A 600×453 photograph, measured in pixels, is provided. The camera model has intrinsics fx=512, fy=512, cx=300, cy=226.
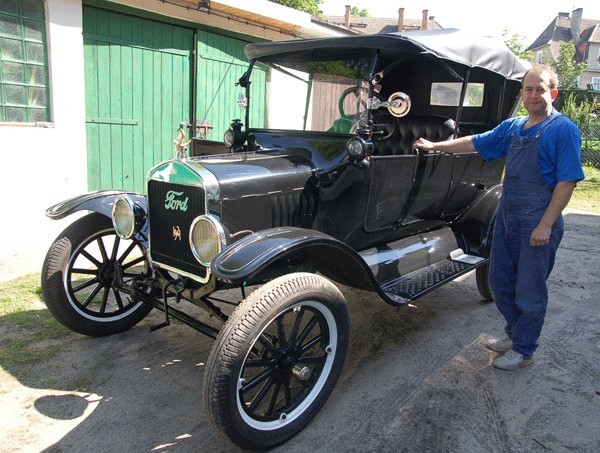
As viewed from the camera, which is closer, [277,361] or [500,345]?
[277,361]

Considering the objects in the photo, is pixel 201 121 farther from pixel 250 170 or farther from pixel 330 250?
pixel 330 250

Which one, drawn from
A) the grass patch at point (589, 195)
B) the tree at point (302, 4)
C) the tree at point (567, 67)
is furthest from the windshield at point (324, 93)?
the tree at point (567, 67)

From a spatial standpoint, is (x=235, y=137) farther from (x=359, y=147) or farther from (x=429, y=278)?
(x=429, y=278)

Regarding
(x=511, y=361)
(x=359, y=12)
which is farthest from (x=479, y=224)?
(x=359, y=12)

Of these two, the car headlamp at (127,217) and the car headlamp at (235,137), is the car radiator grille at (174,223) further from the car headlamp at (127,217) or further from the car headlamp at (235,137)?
the car headlamp at (235,137)

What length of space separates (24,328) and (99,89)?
11.9ft

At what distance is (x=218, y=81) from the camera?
25.1 feet

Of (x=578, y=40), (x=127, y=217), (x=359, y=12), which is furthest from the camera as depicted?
(x=359, y=12)

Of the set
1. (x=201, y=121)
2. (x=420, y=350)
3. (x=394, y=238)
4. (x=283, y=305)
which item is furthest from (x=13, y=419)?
(x=201, y=121)

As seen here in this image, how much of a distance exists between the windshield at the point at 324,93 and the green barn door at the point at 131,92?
3032mm

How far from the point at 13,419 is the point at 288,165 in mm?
2079

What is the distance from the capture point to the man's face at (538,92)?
9.95 feet

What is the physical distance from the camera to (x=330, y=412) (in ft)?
9.28

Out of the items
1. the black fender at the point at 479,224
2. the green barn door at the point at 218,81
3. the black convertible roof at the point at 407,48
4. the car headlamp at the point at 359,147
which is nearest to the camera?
the car headlamp at the point at 359,147
